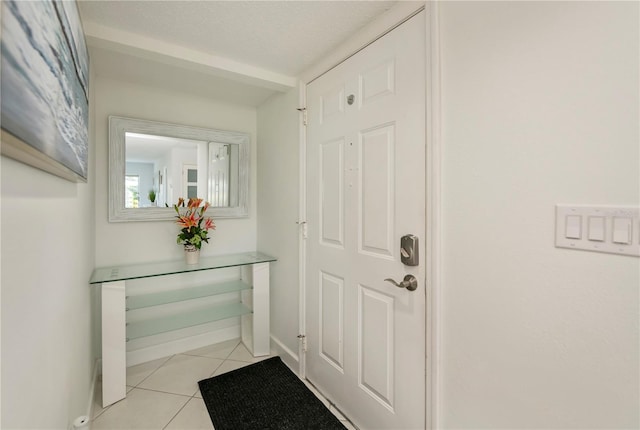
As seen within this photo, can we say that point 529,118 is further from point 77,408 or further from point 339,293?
point 77,408

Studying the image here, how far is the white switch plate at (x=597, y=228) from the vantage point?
76 centimetres

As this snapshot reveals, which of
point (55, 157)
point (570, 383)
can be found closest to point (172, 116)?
point (55, 157)

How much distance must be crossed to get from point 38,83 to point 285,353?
222 centimetres

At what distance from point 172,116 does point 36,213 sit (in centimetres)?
187

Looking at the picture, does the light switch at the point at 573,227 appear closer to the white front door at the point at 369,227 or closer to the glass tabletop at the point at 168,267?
the white front door at the point at 369,227

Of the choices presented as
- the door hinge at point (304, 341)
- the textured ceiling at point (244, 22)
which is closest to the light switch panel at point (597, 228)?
the textured ceiling at point (244, 22)

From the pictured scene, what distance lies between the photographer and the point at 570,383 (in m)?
0.88

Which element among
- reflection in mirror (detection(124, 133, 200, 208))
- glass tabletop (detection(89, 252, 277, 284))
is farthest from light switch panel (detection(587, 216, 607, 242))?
reflection in mirror (detection(124, 133, 200, 208))

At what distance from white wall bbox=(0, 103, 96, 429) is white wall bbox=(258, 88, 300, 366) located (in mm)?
1285

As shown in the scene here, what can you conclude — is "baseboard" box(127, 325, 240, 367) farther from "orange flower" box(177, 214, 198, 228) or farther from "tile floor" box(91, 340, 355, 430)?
"orange flower" box(177, 214, 198, 228)

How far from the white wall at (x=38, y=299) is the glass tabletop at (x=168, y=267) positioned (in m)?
0.64

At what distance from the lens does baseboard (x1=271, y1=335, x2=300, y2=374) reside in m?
2.17

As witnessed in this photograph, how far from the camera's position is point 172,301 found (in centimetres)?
220

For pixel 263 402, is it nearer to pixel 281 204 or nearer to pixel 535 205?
pixel 281 204
